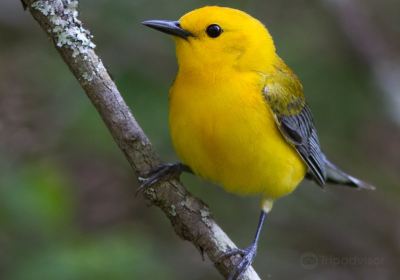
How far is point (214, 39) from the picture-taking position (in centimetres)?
489

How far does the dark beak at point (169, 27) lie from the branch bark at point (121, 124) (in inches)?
26.0

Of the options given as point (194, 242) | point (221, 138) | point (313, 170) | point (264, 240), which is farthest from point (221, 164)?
point (264, 240)

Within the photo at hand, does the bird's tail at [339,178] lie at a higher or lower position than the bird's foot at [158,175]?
lower

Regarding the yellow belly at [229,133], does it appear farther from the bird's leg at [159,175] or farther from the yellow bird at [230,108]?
the bird's leg at [159,175]

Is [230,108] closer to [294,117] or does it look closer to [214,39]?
[214,39]

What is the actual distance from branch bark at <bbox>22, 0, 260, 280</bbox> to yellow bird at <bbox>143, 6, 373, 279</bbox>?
108mm

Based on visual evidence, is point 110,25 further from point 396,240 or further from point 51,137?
point 396,240

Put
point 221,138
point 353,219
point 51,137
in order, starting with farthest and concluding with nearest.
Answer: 1. point 353,219
2. point 51,137
3. point 221,138

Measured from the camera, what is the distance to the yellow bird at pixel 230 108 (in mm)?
4695

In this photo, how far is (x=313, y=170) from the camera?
5.51m

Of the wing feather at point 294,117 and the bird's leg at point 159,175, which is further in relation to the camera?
the wing feather at point 294,117

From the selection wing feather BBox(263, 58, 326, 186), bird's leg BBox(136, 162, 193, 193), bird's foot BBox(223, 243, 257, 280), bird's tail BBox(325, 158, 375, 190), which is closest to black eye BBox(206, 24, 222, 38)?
wing feather BBox(263, 58, 326, 186)

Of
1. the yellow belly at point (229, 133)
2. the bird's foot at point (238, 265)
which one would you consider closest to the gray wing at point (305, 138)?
the yellow belly at point (229, 133)

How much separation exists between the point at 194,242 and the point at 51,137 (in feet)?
9.15
